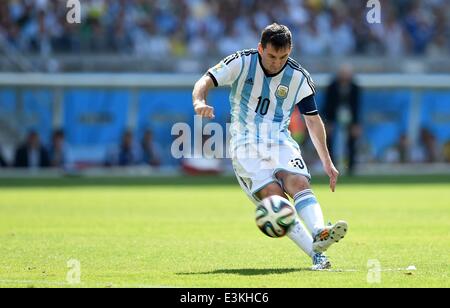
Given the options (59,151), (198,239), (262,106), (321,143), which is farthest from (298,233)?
(59,151)

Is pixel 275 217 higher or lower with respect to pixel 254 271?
higher

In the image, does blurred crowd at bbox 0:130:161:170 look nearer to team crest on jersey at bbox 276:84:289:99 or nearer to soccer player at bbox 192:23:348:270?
soccer player at bbox 192:23:348:270

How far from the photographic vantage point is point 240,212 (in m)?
18.0

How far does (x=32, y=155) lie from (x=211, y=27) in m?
7.44

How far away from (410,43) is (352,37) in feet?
6.61

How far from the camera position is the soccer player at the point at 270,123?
→ 1020cm

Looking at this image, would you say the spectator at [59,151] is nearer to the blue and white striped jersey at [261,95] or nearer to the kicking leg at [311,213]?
the blue and white striped jersey at [261,95]

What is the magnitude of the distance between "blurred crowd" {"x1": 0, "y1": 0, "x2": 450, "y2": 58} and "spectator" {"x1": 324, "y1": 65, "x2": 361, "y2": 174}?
5.01 metres

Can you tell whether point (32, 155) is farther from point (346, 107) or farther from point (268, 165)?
point (268, 165)

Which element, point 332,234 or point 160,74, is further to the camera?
point 160,74

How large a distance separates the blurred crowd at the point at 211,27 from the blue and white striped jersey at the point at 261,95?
68.8ft

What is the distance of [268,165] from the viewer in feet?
34.0
